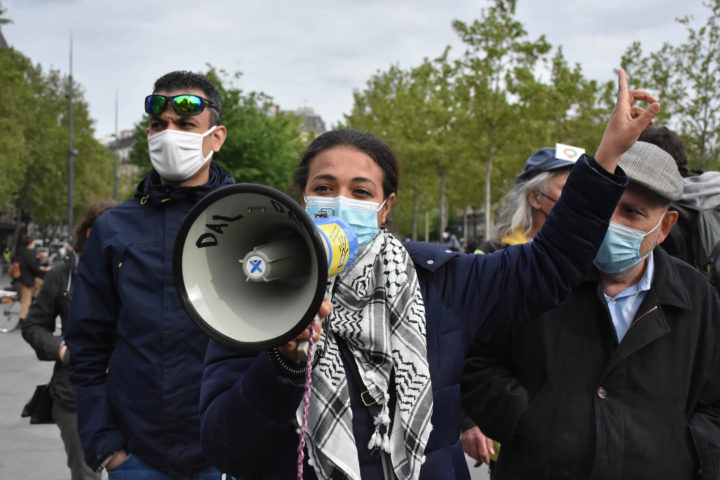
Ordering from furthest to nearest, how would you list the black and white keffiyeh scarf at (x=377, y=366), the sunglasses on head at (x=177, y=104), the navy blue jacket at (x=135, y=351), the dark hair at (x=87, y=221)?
the dark hair at (x=87, y=221) → the sunglasses on head at (x=177, y=104) → the navy blue jacket at (x=135, y=351) → the black and white keffiyeh scarf at (x=377, y=366)

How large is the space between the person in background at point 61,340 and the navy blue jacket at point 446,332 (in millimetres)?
2289

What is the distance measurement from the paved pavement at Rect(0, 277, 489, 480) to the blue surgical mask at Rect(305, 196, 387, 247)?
153 inches

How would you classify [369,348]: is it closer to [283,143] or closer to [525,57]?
[525,57]

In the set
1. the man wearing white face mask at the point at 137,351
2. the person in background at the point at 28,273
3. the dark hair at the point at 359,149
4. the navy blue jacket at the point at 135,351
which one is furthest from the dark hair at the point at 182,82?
the person in background at the point at 28,273

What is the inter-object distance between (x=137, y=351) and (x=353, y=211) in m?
1.14

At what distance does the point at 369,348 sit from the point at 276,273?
0.49 metres

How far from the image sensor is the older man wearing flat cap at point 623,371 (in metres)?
2.21

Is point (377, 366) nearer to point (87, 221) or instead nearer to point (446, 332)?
point (446, 332)

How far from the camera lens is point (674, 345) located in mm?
2270

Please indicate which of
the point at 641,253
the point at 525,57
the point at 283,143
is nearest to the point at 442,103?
the point at 525,57

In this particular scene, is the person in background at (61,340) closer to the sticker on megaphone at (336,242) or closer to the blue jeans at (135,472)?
the blue jeans at (135,472)

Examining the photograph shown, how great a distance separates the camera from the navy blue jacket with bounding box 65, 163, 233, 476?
2484mm

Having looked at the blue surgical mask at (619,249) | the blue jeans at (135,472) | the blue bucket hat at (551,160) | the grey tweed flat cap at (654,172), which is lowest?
the blue jeans at (135,472)

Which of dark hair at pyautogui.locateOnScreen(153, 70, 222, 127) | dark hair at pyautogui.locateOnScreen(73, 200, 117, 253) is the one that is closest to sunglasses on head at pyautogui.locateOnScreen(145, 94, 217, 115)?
dark hair at pyautogui.locateOnScreen(153, 70, 222, 127)
